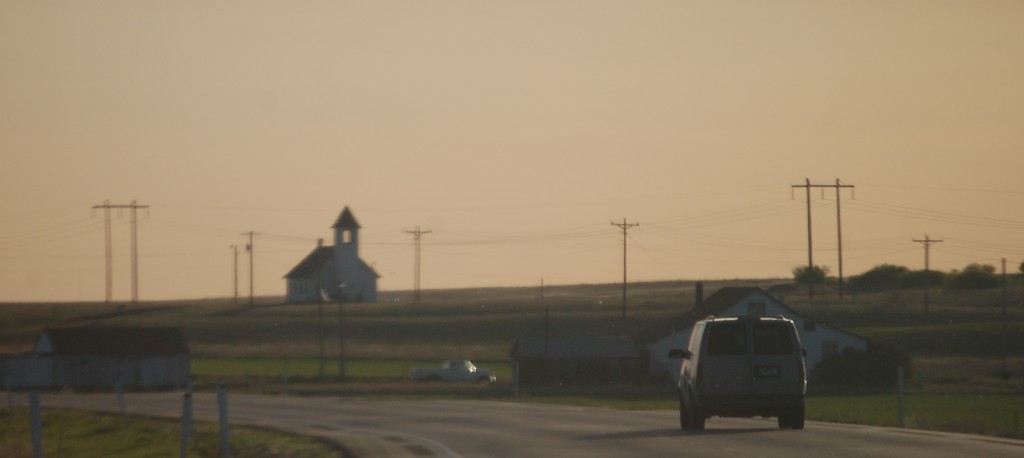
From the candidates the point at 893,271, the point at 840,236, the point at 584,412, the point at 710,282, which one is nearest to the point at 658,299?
the point at 893,271

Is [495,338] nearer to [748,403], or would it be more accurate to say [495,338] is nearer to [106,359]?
[106,359]

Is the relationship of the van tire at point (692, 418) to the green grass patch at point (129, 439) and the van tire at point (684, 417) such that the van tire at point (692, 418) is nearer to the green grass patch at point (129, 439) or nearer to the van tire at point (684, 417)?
the van tire at point (684, 417)

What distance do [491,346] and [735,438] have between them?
84.7 metres

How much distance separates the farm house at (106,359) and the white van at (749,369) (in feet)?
216

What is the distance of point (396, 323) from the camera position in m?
125

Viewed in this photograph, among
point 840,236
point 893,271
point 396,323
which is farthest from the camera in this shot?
point 893,271

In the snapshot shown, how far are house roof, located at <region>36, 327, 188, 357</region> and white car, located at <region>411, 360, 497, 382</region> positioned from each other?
1933 centimetres

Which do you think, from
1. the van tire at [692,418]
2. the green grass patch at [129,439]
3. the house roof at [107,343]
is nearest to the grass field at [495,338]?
the house roof at [107,343]

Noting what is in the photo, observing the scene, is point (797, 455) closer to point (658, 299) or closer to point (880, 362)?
point (880, 362)

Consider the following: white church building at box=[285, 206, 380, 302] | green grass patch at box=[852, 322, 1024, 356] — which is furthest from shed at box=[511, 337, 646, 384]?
white church building at box=[285, 206, 380, 302]

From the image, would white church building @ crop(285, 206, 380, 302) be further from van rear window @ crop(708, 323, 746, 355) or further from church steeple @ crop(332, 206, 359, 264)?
van rear window @ crop(708, 323, 746, 355)

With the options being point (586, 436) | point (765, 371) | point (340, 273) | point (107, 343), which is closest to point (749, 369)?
point (765, 371)

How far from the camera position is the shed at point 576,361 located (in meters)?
82.4

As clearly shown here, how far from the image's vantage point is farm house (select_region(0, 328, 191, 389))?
89.9 metres
